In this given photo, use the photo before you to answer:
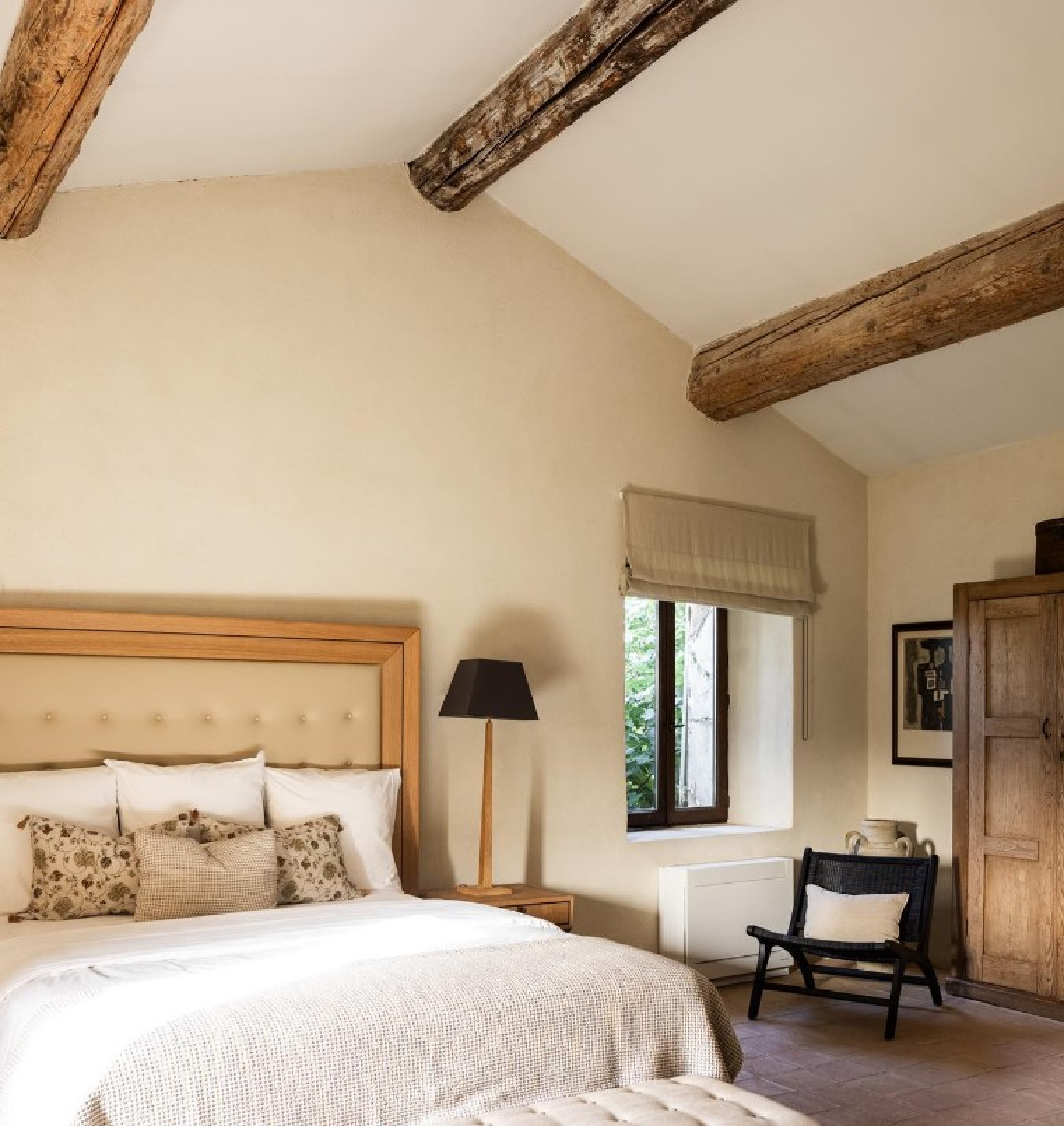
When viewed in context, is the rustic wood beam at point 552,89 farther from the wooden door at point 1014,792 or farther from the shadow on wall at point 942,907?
the shadow on wall at point 942,907

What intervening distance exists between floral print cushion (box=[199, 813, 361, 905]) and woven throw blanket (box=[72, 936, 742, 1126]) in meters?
0.97

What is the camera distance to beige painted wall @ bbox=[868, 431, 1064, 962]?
5.40m

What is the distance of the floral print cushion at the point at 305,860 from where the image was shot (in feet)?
12.4

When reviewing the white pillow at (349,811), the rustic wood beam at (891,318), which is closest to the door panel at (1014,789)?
the rustic wood beam at (891,318)

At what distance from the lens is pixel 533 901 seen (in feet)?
14.3

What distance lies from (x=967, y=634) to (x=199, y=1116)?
395cm

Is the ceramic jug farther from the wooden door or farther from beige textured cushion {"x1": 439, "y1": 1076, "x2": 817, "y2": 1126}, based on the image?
beige textured cushion {"x1": 439, "y1": 1076, "x2": 817, "y2": 1126}

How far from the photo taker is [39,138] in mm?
3100

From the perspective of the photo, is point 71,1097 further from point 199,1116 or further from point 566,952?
point 566,952

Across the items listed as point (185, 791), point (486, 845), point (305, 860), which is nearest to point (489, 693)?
point (486, 845)

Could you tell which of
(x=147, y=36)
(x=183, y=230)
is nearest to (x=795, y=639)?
(x=183, y=230)

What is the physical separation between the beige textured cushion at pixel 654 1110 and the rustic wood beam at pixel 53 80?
7.78ft

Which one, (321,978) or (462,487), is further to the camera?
(462,487)

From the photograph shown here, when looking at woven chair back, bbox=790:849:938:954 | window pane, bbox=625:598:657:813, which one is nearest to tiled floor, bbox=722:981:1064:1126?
woven chair back, bbox=790:849:938:954
